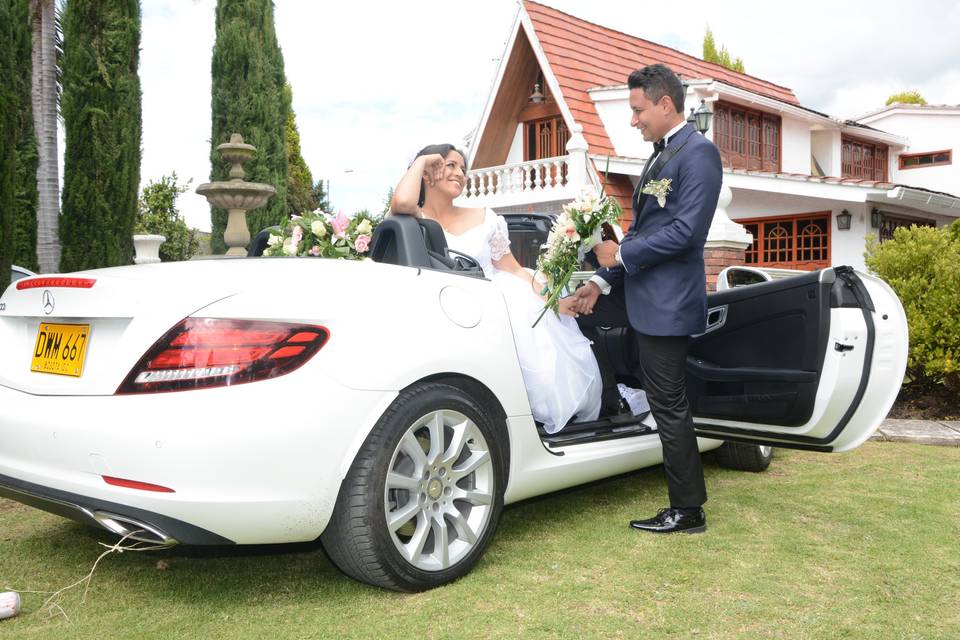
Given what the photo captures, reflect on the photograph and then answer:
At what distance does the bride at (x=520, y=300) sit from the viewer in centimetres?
350

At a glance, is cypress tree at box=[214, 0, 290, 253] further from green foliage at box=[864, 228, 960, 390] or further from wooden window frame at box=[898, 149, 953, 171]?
wooden window frame at box=[898, 149, 953, 171]

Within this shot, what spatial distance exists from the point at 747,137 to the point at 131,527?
20098 mm

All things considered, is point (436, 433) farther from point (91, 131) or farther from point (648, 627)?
point (91, 131)

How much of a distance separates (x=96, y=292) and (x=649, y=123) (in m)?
2.28

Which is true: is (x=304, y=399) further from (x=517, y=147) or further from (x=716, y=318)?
(x=517, y=147)

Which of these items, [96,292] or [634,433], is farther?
[634,433]

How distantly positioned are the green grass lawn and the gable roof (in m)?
16.2

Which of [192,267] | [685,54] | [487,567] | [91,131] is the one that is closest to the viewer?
[192,267]

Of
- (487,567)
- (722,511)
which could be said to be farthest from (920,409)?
(487,567)

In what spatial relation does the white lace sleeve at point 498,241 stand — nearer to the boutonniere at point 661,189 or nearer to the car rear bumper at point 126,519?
the boutonniere at point 661,189

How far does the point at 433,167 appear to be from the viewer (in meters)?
4.00

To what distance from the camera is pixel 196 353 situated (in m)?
2.29

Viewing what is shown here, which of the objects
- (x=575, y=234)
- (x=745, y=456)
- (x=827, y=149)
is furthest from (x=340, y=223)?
(x=827, y=149)

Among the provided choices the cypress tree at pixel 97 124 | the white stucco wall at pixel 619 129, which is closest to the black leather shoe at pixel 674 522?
the cypress tree at pixel 97 124
